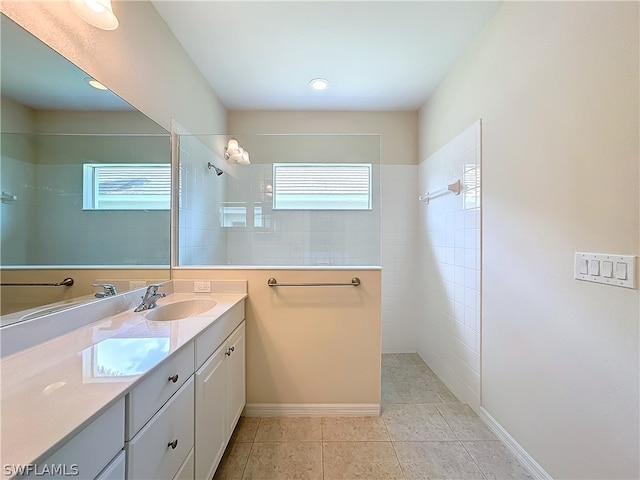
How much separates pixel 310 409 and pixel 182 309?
43.1 inches

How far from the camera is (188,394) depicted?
112cm

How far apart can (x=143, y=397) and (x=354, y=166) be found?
2.15 meters

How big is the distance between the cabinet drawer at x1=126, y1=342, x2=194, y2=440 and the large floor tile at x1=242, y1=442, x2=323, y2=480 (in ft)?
2.56

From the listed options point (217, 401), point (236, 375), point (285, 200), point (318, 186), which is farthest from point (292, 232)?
point (217, 401)

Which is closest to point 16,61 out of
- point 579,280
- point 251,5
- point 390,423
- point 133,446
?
point 251,5

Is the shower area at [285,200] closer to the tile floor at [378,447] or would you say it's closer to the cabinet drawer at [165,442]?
the tile floor at [378,447]

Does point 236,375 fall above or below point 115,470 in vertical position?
below

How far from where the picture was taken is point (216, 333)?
1.40 meters

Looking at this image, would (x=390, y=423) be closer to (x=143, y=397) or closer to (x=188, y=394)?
(x=188, y=394)

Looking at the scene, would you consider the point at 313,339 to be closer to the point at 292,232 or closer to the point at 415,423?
the point at 415,423

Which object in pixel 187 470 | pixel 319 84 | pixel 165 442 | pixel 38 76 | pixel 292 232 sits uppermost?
pixel 319 84

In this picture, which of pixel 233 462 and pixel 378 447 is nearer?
pixel 233 462

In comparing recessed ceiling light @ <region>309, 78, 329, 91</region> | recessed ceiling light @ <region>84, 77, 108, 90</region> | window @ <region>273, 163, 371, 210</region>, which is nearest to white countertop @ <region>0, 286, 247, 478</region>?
recessed ceiling light @ <region>84, 77, 108, 90</region>

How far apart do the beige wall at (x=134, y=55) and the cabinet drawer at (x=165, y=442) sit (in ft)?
4.72
